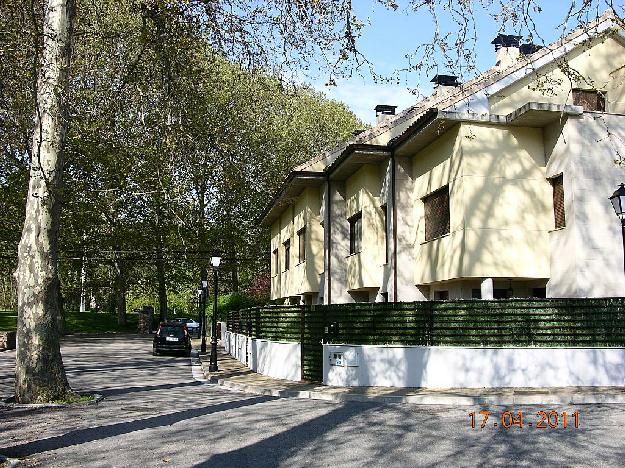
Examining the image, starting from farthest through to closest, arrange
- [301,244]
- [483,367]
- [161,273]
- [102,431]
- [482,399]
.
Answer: [161,273] < [301,244] < [483,367] < [482,399] < [102,431]

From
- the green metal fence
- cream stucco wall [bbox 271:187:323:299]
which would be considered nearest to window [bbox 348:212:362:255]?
cream stucco wall [bbox 271:187:323:299]

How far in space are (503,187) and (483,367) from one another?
5.32m

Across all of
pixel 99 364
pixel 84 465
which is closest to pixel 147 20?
pixel 84 465

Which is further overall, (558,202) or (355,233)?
(355,233)

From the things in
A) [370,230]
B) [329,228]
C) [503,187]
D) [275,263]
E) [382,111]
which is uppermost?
[382,111]

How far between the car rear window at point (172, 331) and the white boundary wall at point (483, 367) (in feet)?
49.6

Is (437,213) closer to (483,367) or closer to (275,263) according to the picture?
(483,367)

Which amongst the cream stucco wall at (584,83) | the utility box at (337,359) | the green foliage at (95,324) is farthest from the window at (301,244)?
the green foliage at (95,324)

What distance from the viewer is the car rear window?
28375 mm

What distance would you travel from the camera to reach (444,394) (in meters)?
12.9

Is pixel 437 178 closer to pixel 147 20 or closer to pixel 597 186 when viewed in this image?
pixel 597 186

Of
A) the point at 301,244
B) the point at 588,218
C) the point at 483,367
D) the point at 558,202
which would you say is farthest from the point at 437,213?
the point at 301,244

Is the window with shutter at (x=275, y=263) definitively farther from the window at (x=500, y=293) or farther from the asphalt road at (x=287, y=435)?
the asphalt road at (x=287, y=435)

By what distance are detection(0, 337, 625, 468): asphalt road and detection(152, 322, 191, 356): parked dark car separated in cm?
1440
